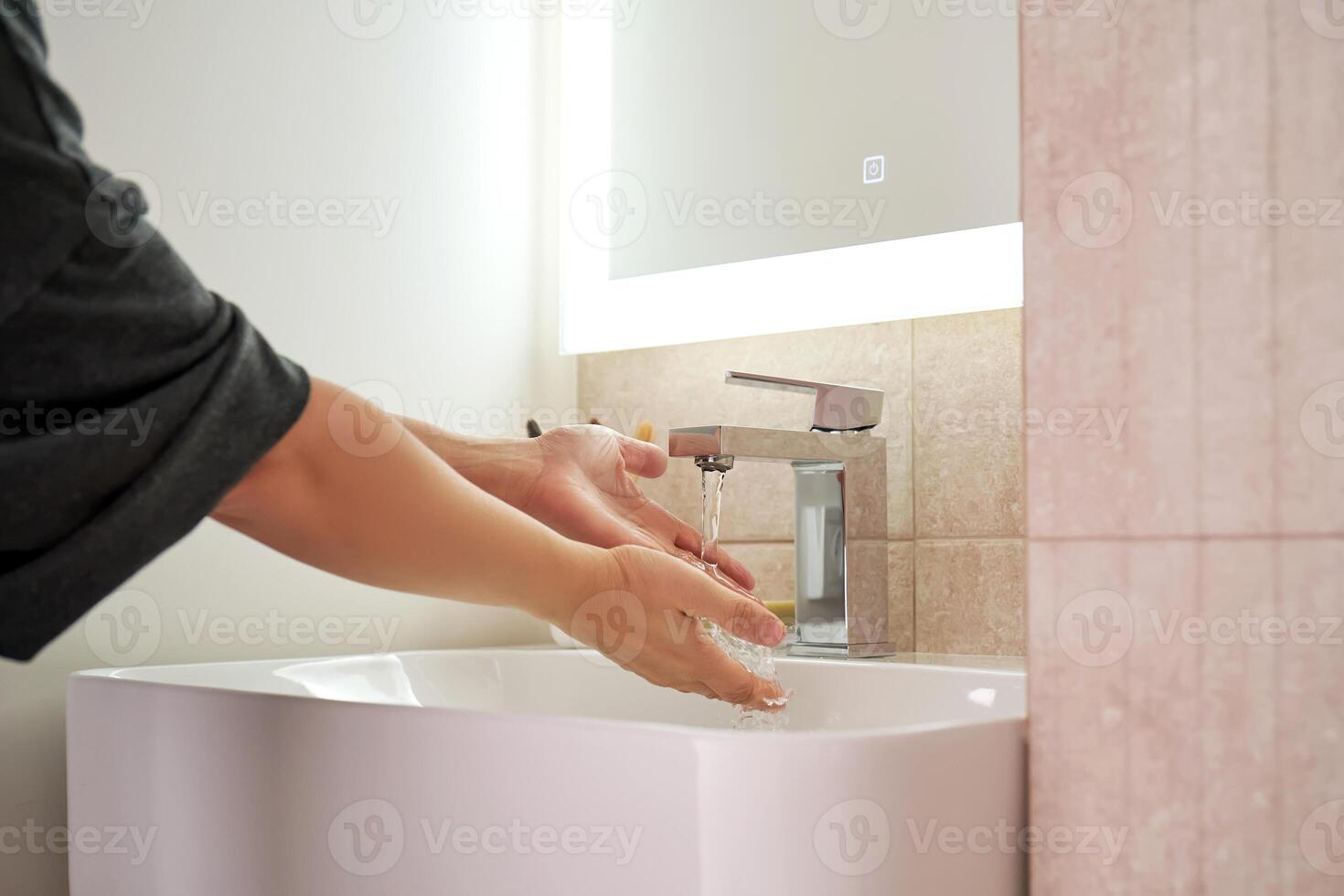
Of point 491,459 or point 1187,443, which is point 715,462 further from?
point 1187,443

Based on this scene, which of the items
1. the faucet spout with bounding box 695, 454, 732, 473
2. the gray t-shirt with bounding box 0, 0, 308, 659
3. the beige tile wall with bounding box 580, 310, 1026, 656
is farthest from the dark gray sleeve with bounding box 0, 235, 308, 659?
the beige tile wall with bounding box 580, 310, 1026, 656

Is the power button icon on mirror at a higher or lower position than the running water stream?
higher

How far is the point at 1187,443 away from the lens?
1.54ft

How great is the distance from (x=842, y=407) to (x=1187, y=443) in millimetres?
499

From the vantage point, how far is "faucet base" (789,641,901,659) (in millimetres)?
937

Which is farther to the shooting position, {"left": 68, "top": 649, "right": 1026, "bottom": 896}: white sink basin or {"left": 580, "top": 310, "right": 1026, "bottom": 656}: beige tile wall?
{"left": 580, "top": 310, "right": 1026, "bottom": 656}: beige tile wall

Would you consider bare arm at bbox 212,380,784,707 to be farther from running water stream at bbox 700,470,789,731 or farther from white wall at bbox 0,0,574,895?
white wall at bbox 0,0,574,895

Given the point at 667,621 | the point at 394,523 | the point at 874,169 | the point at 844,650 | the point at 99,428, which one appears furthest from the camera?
the point at 874,169

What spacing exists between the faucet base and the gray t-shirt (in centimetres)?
59

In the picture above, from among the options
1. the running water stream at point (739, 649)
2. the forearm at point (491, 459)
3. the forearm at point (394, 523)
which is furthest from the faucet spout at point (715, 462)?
the forearm at point (394, 523)

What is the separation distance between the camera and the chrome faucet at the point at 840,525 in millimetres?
948

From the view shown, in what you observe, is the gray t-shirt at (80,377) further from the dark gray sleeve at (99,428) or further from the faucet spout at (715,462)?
the faucet spout at (715,462)

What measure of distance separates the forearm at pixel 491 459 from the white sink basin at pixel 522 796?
22 cm

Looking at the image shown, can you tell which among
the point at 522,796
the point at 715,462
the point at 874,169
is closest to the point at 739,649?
the point at 715,462
